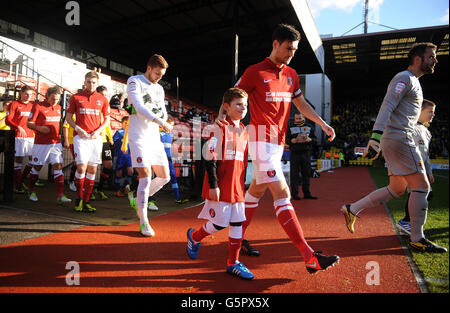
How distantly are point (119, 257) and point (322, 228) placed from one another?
2.75m

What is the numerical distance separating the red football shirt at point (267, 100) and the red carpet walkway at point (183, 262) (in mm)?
1201

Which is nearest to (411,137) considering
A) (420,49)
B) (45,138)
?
(420,49)

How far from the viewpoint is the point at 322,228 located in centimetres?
409

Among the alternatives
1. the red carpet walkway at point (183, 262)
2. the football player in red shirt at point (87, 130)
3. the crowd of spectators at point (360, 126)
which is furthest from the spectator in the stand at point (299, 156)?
the crowd of spectators at point (360, 126)

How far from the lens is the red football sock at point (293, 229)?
2303 millimetres

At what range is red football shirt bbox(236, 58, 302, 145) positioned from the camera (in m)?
2.59

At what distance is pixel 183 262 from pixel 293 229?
1081 mm

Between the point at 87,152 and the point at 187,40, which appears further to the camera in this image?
the point at 187,40

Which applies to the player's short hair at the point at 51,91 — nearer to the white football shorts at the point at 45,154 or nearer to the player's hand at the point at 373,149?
the white football shorts at the point at 45,154

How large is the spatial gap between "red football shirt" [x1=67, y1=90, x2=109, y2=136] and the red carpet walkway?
5.70ft

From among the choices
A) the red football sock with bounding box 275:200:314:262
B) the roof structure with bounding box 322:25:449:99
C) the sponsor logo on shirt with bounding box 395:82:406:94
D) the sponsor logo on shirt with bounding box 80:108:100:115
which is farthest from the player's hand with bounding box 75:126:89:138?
the roof structure with bounding box 322:25:449:99

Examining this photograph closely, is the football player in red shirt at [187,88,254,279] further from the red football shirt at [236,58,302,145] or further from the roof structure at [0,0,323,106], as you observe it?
the roof structure at [0,0,323,106]
